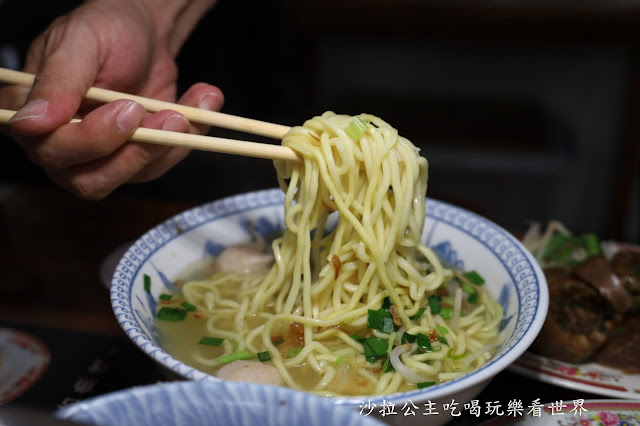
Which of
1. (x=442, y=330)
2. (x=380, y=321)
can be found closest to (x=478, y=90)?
(x=442, y=330)

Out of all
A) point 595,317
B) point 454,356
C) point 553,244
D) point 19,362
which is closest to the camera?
point 454,356

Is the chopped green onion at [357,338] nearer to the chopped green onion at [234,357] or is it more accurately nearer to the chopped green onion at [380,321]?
the chopped green onion at [380,321]

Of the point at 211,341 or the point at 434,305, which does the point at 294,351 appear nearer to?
the point at 211,341

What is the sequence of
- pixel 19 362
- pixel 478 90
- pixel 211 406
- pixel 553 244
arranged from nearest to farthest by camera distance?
1. pixel 211 406
2. pixel 19 362
3. pixel 553 244
4. pixel 478 90

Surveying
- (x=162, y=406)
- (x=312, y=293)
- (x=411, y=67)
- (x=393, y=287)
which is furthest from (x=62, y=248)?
(x=411, y=67)

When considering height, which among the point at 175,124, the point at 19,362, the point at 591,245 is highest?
the point at 175,124

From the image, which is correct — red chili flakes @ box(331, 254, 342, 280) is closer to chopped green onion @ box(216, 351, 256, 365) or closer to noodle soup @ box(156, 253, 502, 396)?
noodle soup @ box(156, 253, 502, 396)
